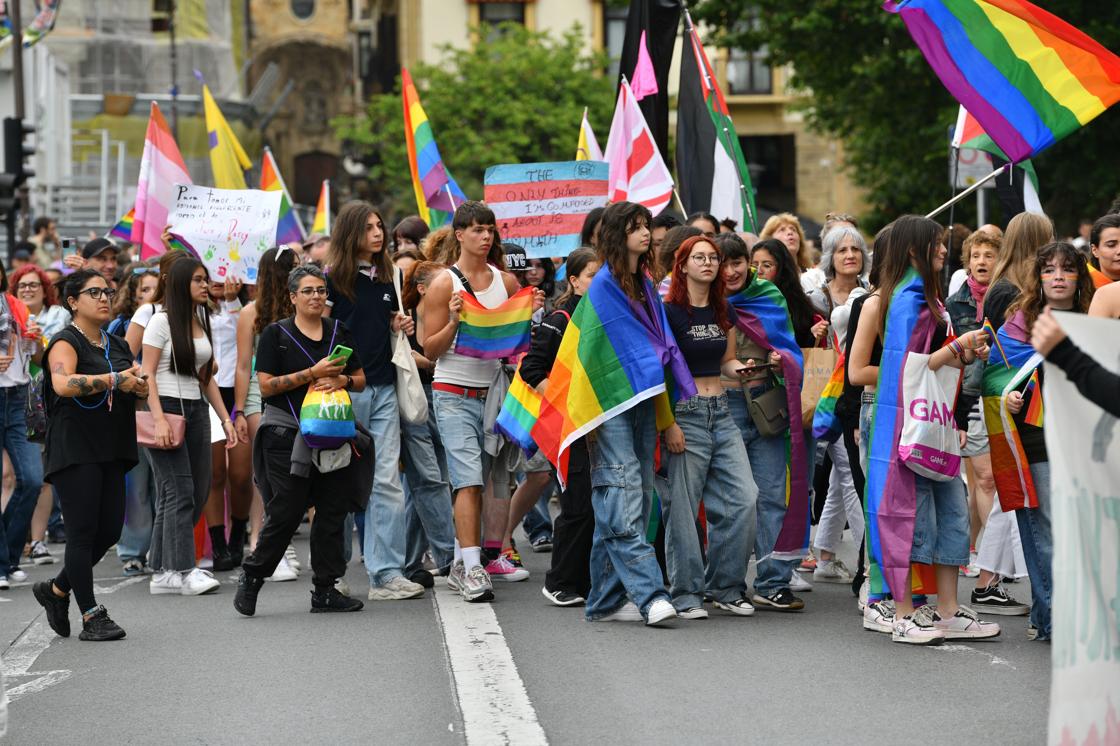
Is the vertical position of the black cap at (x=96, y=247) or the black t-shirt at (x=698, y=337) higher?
the black cap at (x=96, y=247)

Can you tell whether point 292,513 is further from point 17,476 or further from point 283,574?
point 17,476

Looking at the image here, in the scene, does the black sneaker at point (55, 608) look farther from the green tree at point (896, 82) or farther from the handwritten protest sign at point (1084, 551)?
the green tree at point (896, 82)

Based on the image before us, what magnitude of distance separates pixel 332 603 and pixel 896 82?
20.4 m

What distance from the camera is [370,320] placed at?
9094 millimetres

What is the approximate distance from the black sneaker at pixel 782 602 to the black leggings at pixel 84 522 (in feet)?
10.2

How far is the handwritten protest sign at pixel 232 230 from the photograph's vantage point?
12336mm

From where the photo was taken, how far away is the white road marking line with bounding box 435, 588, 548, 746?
5988 mm

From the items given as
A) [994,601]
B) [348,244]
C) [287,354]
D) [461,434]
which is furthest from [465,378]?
[994,601]

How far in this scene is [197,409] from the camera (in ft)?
32.3

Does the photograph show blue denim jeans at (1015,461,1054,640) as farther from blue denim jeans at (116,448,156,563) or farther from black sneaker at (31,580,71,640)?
blue denim jeans at (116,448,156,563)

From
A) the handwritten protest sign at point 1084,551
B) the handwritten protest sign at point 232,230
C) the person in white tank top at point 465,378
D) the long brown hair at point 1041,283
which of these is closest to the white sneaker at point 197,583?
the person in white tank top at point 465,378

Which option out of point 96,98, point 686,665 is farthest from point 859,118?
point 686,665

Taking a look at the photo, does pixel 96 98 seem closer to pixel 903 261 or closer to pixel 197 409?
pixel 197 409

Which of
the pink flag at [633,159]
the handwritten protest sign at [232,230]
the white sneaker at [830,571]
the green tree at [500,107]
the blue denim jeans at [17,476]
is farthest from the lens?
the green tree at [500,107]
